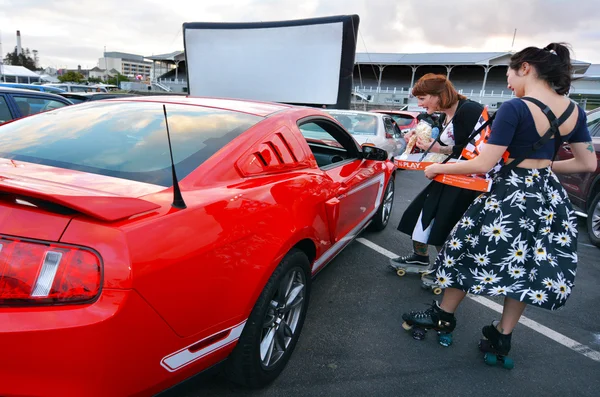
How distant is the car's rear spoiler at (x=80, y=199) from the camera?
4.08ft

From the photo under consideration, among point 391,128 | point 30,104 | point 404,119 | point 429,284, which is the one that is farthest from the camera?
point 404,119

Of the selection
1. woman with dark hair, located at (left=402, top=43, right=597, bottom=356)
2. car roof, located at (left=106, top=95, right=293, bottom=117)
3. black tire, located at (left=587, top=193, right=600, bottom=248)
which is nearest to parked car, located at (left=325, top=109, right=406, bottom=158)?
black tire, located at (left=587, top=193, right=600, bottom=248)

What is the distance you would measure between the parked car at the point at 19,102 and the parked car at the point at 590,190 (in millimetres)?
6782

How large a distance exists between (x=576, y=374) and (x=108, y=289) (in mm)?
2695

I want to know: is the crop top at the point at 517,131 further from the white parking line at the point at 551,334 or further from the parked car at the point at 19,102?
the parked car at the point at 19,102

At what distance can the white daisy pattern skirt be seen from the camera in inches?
86.1

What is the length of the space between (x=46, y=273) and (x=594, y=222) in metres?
5.83

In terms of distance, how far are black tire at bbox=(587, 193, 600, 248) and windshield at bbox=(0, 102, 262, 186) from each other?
476cm

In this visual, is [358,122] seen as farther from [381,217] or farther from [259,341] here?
[259,341]

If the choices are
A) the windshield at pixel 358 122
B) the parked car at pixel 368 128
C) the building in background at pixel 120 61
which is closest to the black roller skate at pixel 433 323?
the parked car at pixel 368 128

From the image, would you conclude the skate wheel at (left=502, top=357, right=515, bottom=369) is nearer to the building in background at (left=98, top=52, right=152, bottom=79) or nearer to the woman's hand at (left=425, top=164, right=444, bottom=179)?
the woman's hand at (left=425, top=164, right=444, bottom=179)

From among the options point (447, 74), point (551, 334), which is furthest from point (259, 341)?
point (447, 74)

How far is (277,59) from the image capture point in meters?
8.77

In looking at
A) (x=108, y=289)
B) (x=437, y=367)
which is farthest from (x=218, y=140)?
(x=437, y=367)
